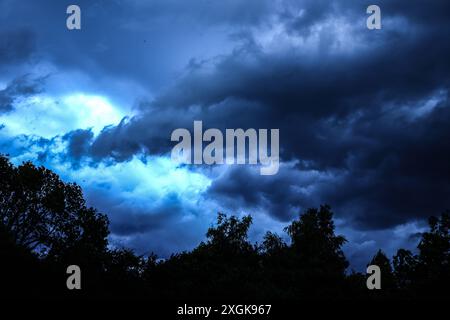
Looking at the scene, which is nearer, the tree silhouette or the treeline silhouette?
the treeline silhouette

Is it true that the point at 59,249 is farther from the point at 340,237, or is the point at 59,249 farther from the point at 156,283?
the point at 340,237

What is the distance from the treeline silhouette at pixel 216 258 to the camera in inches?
1686

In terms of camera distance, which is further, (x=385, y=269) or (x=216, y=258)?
(x=385, y=269)

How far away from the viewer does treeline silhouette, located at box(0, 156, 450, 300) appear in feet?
140

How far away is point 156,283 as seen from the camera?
57750mm

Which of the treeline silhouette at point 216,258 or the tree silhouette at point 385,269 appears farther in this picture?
the tree silhouette at point 385,269

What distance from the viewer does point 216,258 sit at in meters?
53.0

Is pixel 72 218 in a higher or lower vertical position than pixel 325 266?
higher

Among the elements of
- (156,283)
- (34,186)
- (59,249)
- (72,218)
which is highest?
(34,186)
